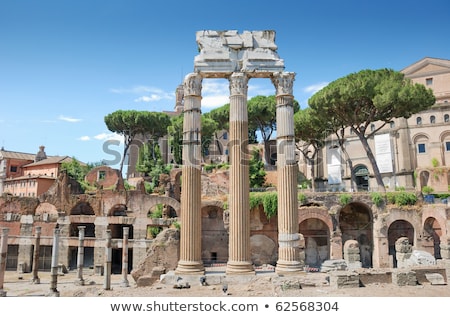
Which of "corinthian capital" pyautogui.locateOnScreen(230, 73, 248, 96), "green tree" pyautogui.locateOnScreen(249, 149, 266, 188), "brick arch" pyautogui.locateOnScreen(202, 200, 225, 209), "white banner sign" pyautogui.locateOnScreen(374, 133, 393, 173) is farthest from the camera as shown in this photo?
"white banner sign" pyautogui.locateOnScreen(374, 133, 393, 173)

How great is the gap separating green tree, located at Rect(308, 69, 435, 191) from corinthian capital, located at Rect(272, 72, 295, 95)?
10496mm

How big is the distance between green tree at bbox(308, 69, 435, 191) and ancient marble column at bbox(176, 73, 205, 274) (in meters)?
12.5

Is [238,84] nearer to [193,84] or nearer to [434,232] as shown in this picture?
[193,84]

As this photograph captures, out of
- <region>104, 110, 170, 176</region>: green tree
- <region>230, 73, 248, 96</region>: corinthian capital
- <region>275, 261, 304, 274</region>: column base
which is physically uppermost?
<region>104, 110, 170, 176</region>: green tree

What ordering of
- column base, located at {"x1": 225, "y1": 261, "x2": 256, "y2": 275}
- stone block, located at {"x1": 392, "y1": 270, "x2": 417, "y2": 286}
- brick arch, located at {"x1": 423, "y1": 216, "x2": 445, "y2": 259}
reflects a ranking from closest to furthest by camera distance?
stone block, located at {"x1": 392, "y1": 270, "x2": 417, "y2": 286} < column base, located at {"x1": 225, "y1": 261, "x2": 256, "y2": 275} < brick arch, located at {"x1": 423, "y1": 216, "x2": 445, "y2": 259}

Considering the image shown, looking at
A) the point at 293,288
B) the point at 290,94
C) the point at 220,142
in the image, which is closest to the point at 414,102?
the point at 290,94

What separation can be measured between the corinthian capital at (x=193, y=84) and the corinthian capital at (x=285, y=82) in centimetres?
266

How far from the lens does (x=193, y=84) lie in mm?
12594

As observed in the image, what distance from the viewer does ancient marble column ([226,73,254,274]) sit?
11742mm

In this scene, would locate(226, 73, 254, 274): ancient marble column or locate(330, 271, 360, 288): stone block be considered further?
locate(226, 73, 254, 274): ancient marble column

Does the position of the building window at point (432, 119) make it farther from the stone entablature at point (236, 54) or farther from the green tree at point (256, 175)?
the stone entablature at point (236, 54)

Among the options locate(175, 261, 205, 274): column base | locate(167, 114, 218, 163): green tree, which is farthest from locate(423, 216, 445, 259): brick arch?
locate(167, 114, 218, 163): green tree

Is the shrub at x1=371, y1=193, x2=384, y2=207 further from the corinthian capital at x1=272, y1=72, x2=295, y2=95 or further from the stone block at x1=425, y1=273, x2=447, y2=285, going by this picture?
the corinthian capital at x1=272, y1=72, x2=295, y2=95

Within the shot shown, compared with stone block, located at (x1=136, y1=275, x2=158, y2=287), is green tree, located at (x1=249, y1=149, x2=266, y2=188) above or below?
above
